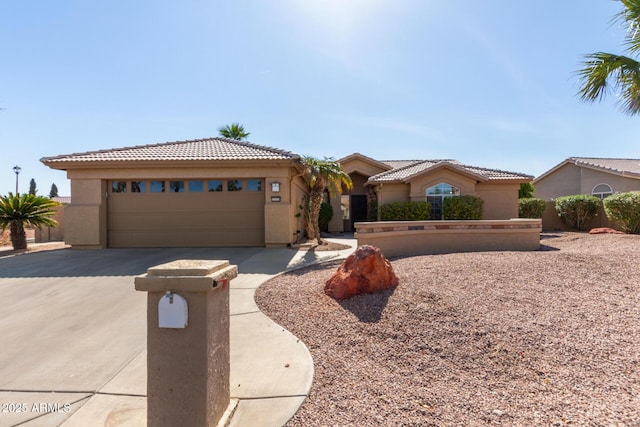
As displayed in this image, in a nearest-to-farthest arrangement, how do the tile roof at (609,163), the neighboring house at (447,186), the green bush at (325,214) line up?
1. the neighboring house at (447,186)
2. the green bush at (325,214)
3. the tile roof at (609,163)

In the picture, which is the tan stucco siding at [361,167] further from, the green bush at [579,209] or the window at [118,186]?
the window at [118,186]

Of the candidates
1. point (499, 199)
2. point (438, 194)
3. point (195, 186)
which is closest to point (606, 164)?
point (499, 199)

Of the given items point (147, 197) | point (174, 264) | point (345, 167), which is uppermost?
point (345, 167)

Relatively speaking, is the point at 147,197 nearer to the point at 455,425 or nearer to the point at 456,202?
the point at 455,425

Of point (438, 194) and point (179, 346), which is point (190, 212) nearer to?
point (179, 346)

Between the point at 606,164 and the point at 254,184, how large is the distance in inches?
1039

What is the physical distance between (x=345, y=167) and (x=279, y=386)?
18.1 metres

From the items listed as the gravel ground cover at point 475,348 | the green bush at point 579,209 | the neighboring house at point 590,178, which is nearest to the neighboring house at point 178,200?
the gravel ground cover at point 475,348

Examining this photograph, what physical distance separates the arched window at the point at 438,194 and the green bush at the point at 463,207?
19.1 inches

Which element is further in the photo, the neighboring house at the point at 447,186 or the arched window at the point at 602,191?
the arched window at the point at 602,191

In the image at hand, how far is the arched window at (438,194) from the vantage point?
16016mm

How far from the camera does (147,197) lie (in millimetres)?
11992

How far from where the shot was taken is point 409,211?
15438 millimetres

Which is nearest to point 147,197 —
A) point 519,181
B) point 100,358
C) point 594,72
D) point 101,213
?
point 101,213
